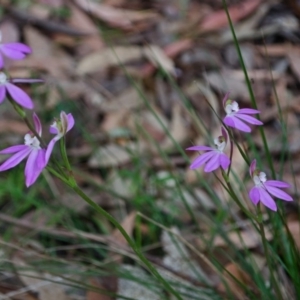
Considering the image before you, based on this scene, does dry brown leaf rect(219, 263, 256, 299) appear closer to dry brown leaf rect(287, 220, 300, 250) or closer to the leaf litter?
the leaf litter

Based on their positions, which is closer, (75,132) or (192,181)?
(192,181)

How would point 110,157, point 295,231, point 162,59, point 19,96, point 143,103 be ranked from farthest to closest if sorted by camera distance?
point 162,59 → point 143,103 → point 110,157 → point 295,231 → point 19,96

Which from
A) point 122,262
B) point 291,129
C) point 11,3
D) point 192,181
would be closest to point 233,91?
point 291,129

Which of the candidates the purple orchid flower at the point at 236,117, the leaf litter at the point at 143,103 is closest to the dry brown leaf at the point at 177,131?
the leaf litter at the point at 143,103

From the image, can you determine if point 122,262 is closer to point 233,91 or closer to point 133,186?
point 133,186

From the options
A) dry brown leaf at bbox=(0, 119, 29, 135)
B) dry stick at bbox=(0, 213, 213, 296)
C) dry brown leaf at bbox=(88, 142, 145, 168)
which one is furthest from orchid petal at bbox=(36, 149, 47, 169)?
dry brown leaf at bbox=(0, 119, 29, 135)

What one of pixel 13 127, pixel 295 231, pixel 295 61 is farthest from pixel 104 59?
pixel 295 231

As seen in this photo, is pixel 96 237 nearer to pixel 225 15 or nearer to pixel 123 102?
pixel 123 102
